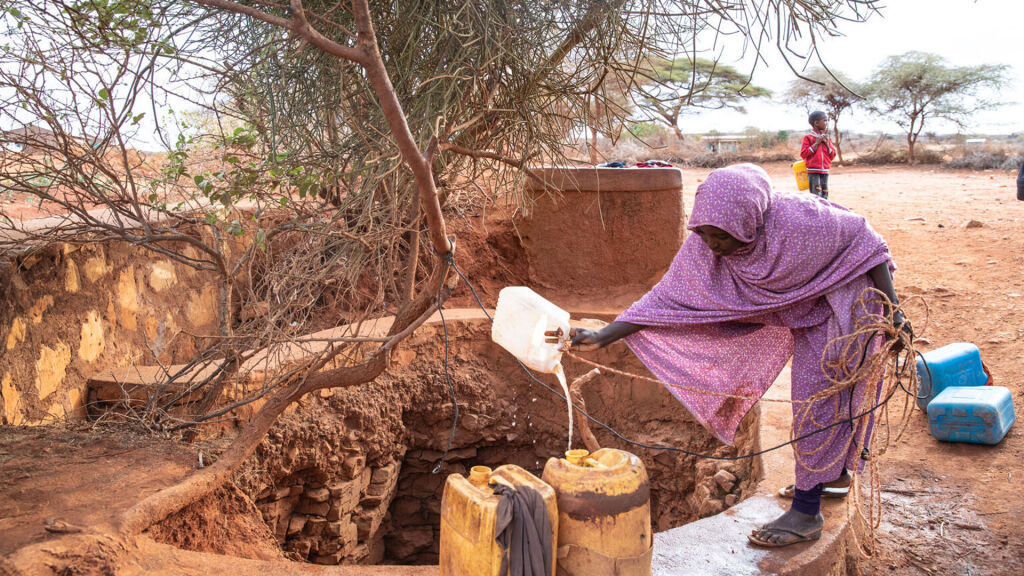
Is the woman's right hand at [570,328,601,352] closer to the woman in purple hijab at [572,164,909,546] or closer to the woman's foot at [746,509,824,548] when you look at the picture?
the woman in purple hijab at [572,164,909,546]

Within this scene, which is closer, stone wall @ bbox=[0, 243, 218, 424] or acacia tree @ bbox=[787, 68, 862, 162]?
stone wall @ bbox=[0, 243, 218, 424]

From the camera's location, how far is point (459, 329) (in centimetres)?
502

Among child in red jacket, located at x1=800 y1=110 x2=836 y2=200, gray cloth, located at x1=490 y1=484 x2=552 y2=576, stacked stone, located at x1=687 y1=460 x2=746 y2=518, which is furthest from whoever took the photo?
child in red jacket, located at x1=800 y1=110 x2=836 y2=200

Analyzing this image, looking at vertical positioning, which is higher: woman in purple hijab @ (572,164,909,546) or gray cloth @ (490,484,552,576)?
woman in purple hijab @ (572,164,909,546)

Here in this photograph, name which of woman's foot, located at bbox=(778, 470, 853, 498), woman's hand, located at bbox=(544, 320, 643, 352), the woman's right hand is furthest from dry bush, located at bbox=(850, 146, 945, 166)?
the woman's right hand

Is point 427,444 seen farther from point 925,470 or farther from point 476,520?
point 476,520

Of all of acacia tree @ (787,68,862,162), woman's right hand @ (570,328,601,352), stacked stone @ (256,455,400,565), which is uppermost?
acacia tree @ (787,68,862,162)

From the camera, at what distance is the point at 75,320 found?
3922 millimetres

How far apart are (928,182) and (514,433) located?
1053 cm

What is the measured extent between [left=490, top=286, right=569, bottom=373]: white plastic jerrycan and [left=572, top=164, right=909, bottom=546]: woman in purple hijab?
0.35ft

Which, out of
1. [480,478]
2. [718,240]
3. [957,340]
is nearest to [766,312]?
[718,240]

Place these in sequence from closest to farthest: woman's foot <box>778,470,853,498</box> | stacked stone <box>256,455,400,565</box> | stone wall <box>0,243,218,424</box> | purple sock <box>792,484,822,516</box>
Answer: purple sock <box>792,484,822,516</box>, woman's foot <box>778,470,853,498</box>, stone wall <box>0,243,218,424</box>, stacked stone <box>256,455,400,565</box>

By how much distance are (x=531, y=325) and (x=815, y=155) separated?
6.35 metres

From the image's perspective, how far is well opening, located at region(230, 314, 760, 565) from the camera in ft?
13.5
